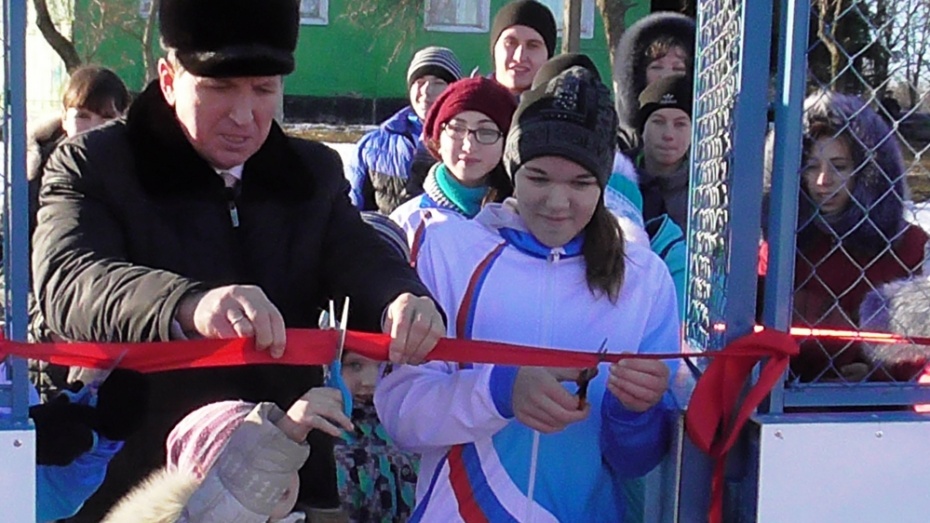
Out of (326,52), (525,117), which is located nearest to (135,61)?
(326,52)

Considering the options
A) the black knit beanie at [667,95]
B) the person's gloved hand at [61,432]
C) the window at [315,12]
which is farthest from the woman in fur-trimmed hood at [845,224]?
the window at [315,12]

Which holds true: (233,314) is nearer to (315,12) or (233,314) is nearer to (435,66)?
(435,66)

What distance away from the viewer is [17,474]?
156cm

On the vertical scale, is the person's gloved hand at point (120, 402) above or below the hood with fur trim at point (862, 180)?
below

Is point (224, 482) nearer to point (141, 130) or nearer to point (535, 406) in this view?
point (535, 406)

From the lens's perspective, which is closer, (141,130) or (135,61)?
(141,130)

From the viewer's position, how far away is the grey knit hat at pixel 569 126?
1.99 meters

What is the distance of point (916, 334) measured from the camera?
193 cm

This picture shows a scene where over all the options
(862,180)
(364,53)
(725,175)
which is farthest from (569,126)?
(364,53)

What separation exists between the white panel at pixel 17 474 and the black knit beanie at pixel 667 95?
2582mm

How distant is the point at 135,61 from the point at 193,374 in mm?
13396

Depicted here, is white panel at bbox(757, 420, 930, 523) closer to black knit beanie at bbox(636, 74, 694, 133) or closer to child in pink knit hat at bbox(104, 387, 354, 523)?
child in pink knit hat at bbox(104, 387, 354, 523)

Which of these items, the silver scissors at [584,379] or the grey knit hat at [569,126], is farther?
the grey knit hat at [569,126]

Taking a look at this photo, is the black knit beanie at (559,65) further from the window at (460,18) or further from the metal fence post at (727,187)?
the window at (460,18)
